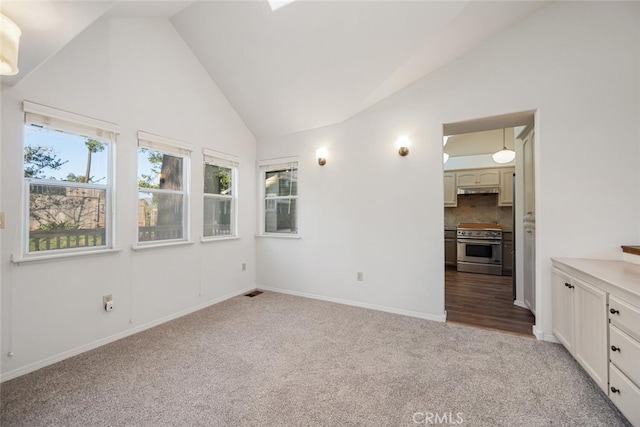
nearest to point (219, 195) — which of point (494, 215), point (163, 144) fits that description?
point (163, 144)

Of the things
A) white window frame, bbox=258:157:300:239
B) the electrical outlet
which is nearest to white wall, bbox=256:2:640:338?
white window frame, bbox=258:157:300:239

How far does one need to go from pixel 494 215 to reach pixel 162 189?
6788 mm

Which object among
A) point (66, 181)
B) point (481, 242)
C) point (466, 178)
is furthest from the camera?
point (466, 178)

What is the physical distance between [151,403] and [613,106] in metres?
4.56

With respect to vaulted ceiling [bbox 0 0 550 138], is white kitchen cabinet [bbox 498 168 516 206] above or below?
below

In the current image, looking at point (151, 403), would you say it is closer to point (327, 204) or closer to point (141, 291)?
point (141, 291)

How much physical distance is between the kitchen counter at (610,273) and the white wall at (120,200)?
159 inches

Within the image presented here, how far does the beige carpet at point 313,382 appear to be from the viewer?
66.9 inches

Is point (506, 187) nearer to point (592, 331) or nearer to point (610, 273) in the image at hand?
point (610, 273)

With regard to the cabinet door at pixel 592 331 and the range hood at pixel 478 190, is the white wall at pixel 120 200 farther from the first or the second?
the range hood at pixel 478 190

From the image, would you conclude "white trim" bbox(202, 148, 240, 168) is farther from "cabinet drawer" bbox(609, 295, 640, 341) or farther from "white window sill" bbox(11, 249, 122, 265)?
"cabinet drawer" bbox(609, 295, 640, 341)

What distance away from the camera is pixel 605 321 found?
5.91 feet

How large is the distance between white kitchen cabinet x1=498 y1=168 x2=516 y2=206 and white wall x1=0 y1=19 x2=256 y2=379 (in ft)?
18.9

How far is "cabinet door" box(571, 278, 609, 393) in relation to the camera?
1.81 m
